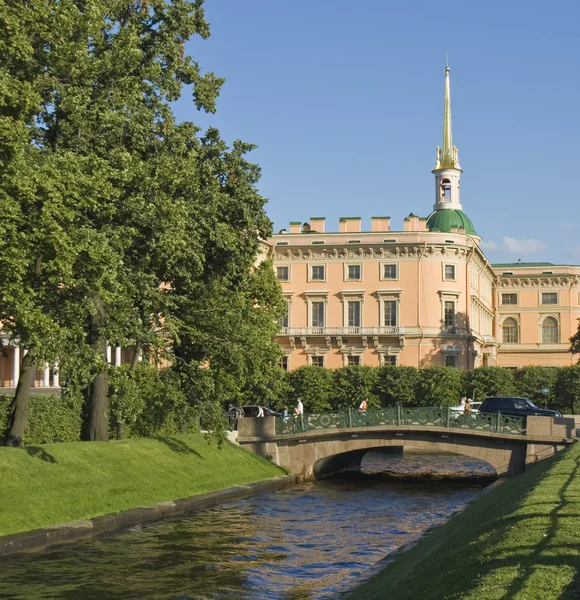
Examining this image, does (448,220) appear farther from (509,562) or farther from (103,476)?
(509,562)

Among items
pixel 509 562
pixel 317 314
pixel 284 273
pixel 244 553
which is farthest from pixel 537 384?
pixel 509 562

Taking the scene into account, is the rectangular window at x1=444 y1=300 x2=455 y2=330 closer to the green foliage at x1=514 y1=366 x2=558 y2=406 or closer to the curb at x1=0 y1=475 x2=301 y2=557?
the green foliage at x1=514 y1=366 x2=558 y2=406

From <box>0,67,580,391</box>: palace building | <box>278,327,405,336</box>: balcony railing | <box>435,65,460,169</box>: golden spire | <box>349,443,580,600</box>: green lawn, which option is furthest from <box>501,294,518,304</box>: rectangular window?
<box>349,443,580,600</box>: green lawn

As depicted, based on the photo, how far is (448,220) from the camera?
10344 cm

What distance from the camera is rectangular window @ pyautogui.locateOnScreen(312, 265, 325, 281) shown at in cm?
8806

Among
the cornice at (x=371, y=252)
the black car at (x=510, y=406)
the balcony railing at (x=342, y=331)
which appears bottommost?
the black car at (x=510, y=406)

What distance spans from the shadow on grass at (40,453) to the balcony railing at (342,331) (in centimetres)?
5845

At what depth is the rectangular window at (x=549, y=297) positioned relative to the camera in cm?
11300

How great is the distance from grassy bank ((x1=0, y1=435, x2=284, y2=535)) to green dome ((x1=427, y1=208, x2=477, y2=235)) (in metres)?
67.6

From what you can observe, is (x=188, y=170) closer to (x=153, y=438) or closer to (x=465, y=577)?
(x=153, y=438)

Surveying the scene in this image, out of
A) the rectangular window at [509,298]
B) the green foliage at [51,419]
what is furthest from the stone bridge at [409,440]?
the rectangular window at [509,298]

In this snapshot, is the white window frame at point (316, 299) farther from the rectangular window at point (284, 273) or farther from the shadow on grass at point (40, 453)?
the shadow on grass at point (40, 453)

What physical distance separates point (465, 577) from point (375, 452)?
53.8 m

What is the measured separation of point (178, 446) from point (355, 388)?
→ 33.3 meters
